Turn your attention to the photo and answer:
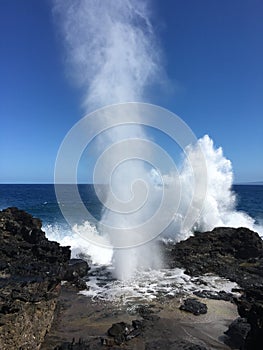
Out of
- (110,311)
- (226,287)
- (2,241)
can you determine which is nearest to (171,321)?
(110,311)

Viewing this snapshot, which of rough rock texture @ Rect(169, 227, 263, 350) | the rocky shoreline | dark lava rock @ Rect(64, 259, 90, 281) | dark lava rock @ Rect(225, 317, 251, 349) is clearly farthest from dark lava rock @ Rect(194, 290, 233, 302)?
dark lava rock @ Rect(64, 259, 90, 281)

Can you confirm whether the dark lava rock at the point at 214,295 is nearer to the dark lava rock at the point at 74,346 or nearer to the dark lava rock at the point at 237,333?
the dark lava rock at the point at 237,333

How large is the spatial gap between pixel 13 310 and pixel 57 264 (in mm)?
3186

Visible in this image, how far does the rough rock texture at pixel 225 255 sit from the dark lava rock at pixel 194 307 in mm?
3645

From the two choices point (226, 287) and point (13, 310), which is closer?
point (13, 310)

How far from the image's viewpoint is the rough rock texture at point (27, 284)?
8.25 m

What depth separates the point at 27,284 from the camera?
9.26m

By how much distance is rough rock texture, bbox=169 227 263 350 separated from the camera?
54.7ft

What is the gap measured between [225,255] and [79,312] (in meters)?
10.8

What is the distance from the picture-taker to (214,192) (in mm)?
33281

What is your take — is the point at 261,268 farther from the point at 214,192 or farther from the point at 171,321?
the point at 214,192

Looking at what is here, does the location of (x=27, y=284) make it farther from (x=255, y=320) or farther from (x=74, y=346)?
(x=255, y=320)

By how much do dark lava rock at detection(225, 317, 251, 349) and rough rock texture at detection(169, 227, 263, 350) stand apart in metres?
5.20

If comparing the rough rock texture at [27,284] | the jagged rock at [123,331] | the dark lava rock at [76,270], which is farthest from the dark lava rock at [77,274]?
the jagged rock at [123,331]
